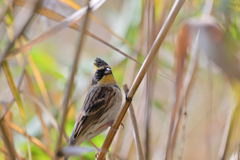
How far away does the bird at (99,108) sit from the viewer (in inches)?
74.0

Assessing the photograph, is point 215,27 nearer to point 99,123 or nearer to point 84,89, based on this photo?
point 99,123

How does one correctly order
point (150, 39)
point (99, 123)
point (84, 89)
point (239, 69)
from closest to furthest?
point (239, 69) < point (150, 39) < point (99, 123) < point (84, 89)

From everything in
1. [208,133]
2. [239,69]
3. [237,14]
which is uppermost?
[237,14]

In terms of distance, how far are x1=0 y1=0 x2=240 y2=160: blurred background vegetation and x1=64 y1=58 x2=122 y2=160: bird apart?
0.12m

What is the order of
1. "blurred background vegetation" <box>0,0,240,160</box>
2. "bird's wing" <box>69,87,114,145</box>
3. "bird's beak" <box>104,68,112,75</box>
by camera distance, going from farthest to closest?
1. "bird's beak" <box>104,68,112,75</box>
2. "bird's wing" <box>69,87,114,145</box>
3. "blurred background vegetation" <box>0,0,240,160</box>

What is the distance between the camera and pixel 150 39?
63.8 inches

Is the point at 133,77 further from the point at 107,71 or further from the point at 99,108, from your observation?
the point at 99,108

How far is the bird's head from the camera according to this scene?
A: 6.86ft

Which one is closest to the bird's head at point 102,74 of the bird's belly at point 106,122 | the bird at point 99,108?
the bird at point 99,108

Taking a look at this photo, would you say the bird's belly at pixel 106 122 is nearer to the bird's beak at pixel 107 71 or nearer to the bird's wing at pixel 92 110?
the bird's wing at pixel 92 110

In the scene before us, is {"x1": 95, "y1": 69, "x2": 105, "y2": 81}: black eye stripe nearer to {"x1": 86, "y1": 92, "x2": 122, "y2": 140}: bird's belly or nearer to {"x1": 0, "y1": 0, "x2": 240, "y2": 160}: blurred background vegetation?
{"x1": 0, "y1": 0, "x2": 240, "y2": 160}: blurred background vegetation

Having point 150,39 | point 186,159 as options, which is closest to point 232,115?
point 150,39

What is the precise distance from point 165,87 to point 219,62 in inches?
→ 71.0

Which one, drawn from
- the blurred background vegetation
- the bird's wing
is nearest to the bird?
the bird's wing
